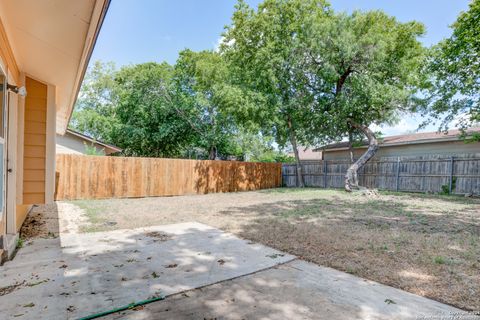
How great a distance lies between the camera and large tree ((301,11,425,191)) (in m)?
11.1

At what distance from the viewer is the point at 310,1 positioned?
543 inches

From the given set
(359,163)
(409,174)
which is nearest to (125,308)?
(359,163)

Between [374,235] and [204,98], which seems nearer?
[374,235]

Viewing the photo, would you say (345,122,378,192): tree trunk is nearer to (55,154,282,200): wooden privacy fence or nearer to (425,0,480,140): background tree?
(425,0,480,140): background tree

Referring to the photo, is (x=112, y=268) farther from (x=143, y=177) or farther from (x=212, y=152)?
(x=212, y=152)

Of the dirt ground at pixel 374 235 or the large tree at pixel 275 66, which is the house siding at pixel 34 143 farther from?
the large tree at pixel 275 66

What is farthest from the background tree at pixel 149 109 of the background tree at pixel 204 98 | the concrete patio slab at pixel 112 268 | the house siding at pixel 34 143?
the concrete patio slab at pixel 112 268

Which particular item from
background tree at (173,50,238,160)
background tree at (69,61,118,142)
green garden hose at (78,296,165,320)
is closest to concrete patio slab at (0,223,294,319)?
green garden hose at (78,296,165,320)

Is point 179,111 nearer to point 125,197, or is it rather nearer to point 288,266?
point 125,197

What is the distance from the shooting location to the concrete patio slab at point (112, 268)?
2.12 meters

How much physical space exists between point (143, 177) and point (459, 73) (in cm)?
1198

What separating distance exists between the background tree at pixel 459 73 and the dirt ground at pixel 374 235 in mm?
5352

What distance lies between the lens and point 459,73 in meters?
10.1

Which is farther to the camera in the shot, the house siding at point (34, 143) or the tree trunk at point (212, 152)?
the tree trunk at point (212, 152)
